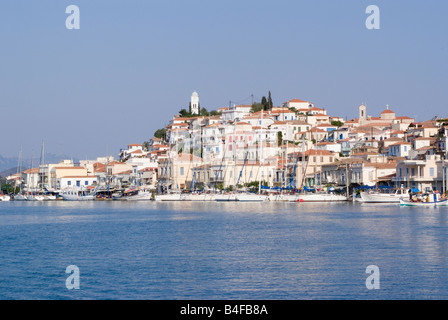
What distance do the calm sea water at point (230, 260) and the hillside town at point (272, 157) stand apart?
36.5m

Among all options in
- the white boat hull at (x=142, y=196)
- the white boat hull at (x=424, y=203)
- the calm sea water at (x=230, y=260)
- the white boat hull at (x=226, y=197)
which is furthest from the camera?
the white boat hull at (x=142, y=196)

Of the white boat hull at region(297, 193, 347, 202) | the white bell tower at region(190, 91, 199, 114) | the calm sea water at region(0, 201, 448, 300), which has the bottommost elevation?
the calm sea water at region(0, 201, 448, 300)

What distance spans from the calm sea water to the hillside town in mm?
36464

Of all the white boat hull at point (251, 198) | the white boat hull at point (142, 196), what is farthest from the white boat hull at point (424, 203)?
the white boat hull at point (142, 196)

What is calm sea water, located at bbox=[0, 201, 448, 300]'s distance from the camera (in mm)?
19969

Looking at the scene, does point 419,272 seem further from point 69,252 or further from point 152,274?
point 69,252

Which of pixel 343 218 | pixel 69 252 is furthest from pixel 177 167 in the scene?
pixel 69 252

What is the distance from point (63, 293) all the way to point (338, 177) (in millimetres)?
66800

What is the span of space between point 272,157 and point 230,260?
72.0 meters

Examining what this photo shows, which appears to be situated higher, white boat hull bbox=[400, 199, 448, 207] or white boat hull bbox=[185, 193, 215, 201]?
white boat hull bbox=[185, 193, 215, 201]

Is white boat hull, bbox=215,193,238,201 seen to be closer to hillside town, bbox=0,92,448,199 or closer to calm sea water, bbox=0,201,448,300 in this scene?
hillside town, bbox=0,92,448,199

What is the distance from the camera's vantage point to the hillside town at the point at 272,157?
261 ft

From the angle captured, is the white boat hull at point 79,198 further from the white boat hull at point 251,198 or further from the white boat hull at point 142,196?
the white boat hull at point 251,198

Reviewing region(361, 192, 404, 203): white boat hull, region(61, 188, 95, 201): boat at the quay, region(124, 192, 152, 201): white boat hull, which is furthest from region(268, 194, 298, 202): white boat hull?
region(61, 188, 95, 201): boat at the quay
